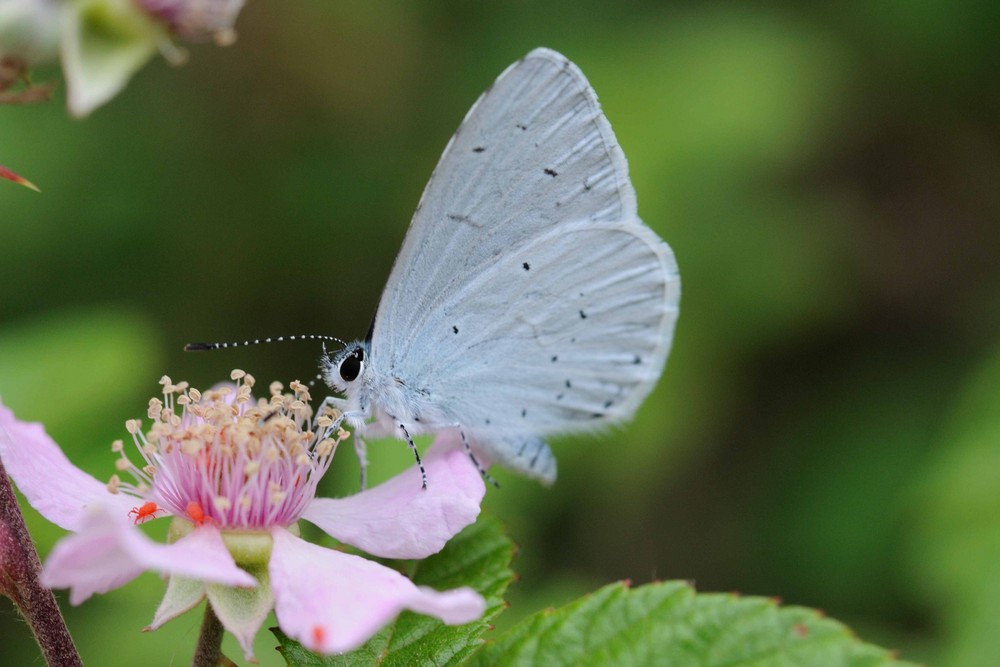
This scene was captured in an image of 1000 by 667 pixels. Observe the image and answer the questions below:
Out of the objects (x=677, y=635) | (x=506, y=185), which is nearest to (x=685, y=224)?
(x=506, y=185)

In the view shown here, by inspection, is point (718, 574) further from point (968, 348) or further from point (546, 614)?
point (546, 614)

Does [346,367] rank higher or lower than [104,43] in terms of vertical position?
lower

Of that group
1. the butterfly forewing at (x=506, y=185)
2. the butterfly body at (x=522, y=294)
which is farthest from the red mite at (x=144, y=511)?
the butterfly forewing at (x=506, y=185)

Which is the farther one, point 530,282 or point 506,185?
point 530,282

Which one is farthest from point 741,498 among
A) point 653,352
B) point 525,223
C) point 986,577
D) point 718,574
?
point 525,223

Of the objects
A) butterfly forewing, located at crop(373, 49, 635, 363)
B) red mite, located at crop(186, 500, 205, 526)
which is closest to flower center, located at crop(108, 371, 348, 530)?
red mite, located at crop(186, 500, 205, 526)

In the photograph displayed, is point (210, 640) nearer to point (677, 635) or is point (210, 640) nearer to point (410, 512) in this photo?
point (410, 512)

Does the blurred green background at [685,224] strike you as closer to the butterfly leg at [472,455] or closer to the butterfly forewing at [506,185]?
the butterfly leg at [472,455]
